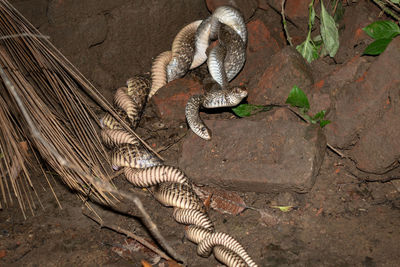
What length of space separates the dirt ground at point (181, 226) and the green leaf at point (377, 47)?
0.86 meters

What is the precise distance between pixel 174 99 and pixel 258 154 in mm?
1081

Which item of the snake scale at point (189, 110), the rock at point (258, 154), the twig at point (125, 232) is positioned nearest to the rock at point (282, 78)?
the rock at point (258, 154)

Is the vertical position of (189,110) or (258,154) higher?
(189,110)

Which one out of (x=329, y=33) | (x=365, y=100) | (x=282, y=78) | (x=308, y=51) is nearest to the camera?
(x=365, y=100)

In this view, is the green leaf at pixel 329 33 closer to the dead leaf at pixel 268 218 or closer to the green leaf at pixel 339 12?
the green leaf at pixel 339 12

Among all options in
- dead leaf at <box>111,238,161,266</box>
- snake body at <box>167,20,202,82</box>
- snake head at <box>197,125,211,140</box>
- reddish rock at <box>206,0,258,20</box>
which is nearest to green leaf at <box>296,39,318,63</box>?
reddish rock at <box>206,0,258,20</box>

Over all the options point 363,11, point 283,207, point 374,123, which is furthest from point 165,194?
point 363,11

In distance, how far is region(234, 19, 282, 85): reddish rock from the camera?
3828 mm

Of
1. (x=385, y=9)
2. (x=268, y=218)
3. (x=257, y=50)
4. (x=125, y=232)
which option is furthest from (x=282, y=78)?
(x=125, y=232)

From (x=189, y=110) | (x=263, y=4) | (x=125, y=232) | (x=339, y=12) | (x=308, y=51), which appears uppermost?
(x=263, y=4)

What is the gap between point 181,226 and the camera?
119 inches

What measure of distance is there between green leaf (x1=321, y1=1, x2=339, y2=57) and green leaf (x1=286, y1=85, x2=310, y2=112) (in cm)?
66

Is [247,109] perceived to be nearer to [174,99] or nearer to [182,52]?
[174,99]

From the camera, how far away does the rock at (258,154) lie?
2.90 m
